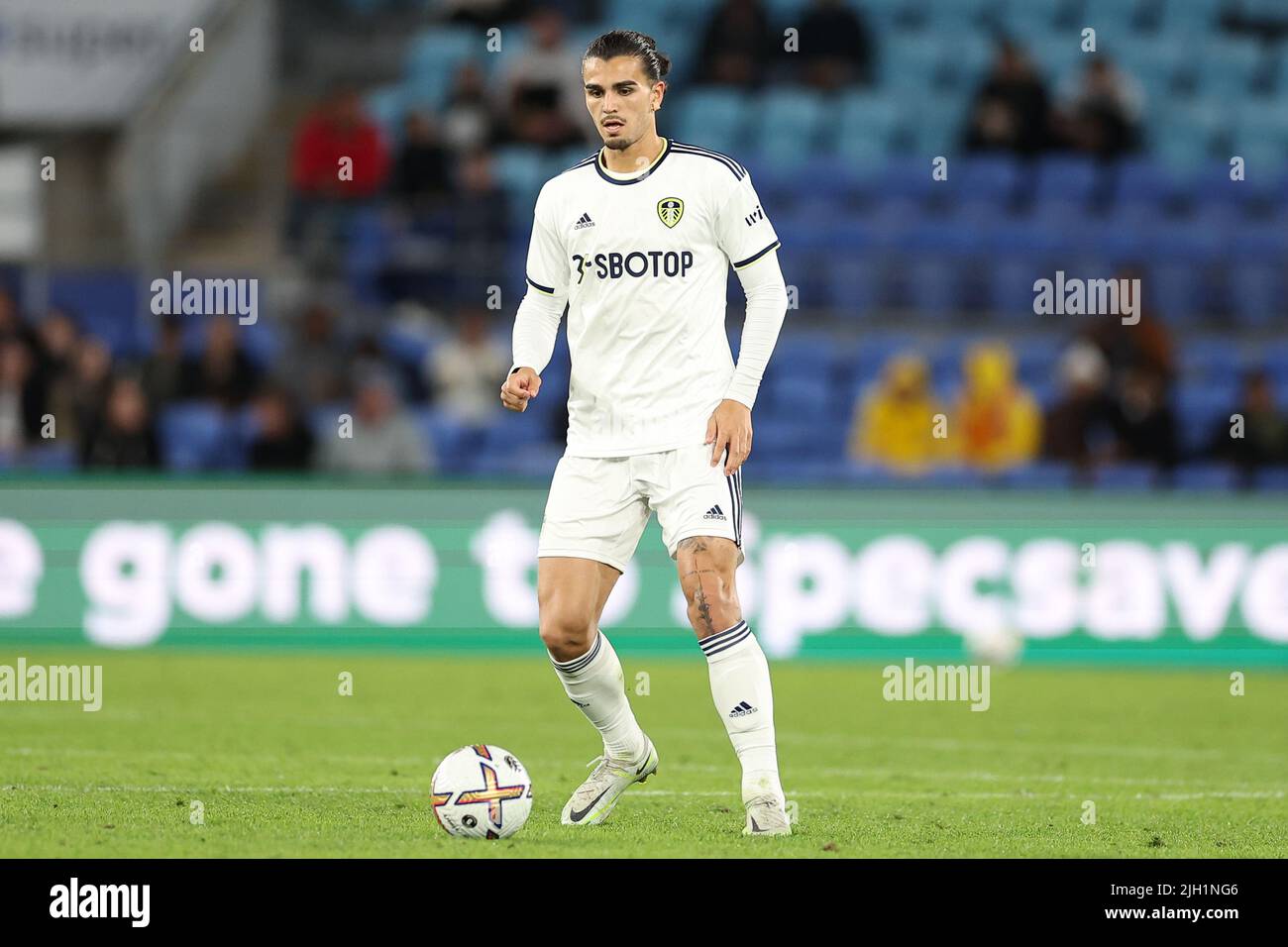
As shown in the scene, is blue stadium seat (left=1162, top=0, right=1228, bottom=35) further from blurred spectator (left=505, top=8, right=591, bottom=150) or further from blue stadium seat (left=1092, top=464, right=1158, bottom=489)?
blue stadium seat (left=1092, top=464, right=1158, bottom=489)

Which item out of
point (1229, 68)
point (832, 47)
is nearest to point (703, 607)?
point (832, 47)

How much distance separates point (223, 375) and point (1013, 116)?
277 inches

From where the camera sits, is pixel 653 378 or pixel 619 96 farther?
pixel 653 378

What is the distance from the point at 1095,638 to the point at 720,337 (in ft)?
23.4

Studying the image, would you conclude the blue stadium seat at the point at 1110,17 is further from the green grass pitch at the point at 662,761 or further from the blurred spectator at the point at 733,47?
the green grass pitch at the point at 662,761

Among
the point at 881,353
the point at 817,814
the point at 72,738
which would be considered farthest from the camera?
the point at 881,353

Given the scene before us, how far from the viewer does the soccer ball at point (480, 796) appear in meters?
6.36

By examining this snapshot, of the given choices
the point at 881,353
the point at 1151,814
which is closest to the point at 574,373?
the point at 1151,814

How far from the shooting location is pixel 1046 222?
1670 centimetres

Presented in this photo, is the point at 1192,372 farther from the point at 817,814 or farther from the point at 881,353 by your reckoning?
the point at 817,814

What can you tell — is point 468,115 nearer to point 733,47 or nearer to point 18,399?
point 733,47

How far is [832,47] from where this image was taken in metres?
17.9

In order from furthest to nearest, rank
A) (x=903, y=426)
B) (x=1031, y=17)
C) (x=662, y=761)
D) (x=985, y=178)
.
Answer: (x=1031, y=17) → (x=985, y=178) → (x=903, y=426) → (x=662, y=761)

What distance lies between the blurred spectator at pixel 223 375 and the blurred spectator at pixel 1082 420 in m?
5.66
